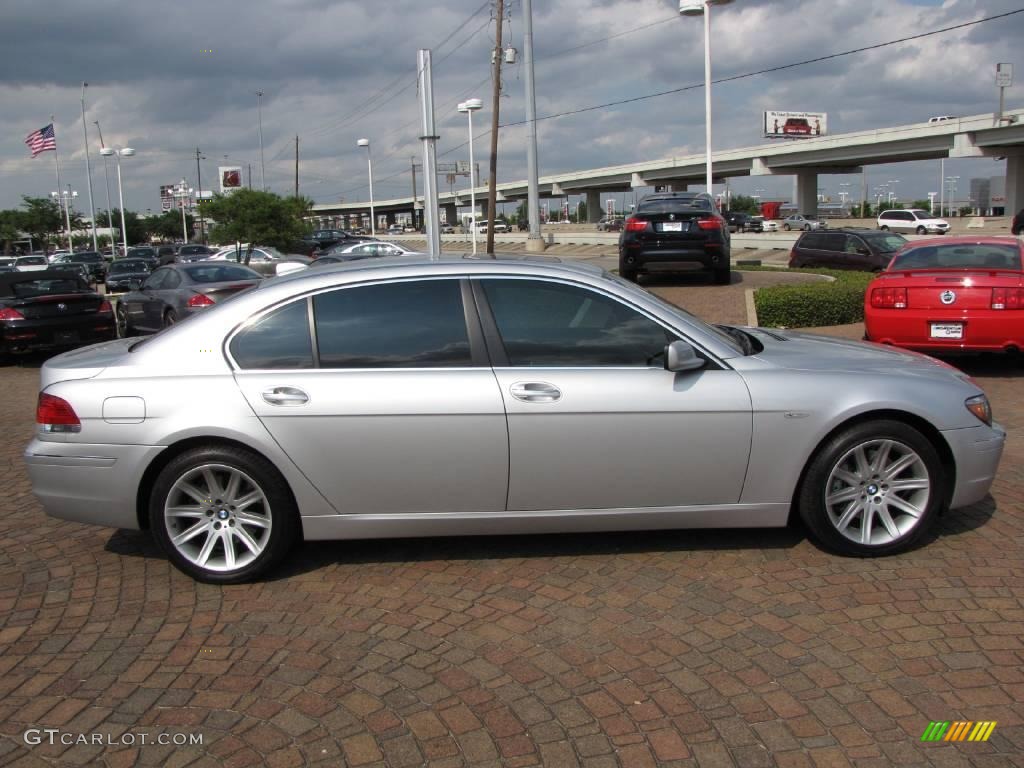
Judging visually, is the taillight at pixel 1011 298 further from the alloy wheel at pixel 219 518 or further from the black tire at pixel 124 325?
the black tire at pixel 124 325

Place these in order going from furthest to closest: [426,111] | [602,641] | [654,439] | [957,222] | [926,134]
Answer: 1. [957,222]
2. [926,134]
3. [426,111]
4. [654,439]
5. [602,641]

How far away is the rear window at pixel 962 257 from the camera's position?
9.80m

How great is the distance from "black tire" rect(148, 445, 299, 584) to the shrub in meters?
9.91

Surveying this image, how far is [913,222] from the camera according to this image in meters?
57.6

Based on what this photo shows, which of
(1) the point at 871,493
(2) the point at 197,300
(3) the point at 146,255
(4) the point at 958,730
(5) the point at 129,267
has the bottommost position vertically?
(4) the point at 958,730

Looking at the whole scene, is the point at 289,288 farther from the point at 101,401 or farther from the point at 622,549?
the point at 622,549

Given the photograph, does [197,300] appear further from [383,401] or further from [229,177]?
[229,177]

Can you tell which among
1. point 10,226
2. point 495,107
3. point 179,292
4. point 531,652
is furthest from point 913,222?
point 10,226

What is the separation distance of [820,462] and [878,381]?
0.51m

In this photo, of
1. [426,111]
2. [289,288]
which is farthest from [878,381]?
[426,111]

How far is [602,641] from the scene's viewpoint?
3889 millimetres

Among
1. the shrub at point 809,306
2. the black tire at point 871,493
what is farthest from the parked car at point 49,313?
the black tire at point 871,493

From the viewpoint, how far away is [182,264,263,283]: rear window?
49.4 ft

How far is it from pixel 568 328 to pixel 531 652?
163 centimetres
